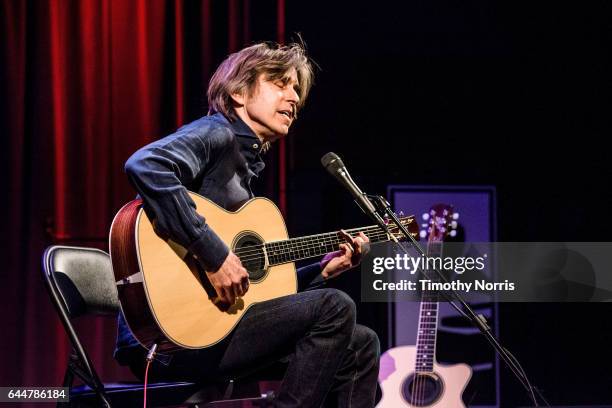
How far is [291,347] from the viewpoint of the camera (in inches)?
86.3

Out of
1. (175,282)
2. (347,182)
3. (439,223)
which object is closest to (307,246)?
(347,182)

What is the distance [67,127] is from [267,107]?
163 cm

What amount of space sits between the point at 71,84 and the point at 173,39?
24.2 inches

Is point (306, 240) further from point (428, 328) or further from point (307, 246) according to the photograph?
point (428, 328)

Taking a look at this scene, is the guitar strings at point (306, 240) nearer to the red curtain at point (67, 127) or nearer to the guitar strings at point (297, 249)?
the guitar strings at point (297, 249)

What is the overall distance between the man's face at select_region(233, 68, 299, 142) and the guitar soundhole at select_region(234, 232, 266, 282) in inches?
17.5

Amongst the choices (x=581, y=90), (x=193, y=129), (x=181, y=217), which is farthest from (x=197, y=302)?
(x=581, y=90)

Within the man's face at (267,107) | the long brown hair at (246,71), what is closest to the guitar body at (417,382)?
the man's face at (267,107)

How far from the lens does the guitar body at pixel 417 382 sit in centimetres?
366

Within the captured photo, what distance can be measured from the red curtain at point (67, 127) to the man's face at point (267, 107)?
1357mm

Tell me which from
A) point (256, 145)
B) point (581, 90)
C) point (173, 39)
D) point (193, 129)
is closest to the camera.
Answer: point (193, 129)

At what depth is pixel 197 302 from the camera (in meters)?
2.14

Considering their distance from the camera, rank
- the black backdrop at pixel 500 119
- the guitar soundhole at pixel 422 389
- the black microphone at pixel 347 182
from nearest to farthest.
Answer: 1. the black microphone at pixel 347 182
2. the guitar soundhole at pixel 422 389
3. the black backdrop at pixel 500 119

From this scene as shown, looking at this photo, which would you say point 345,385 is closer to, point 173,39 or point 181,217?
point 181,217
